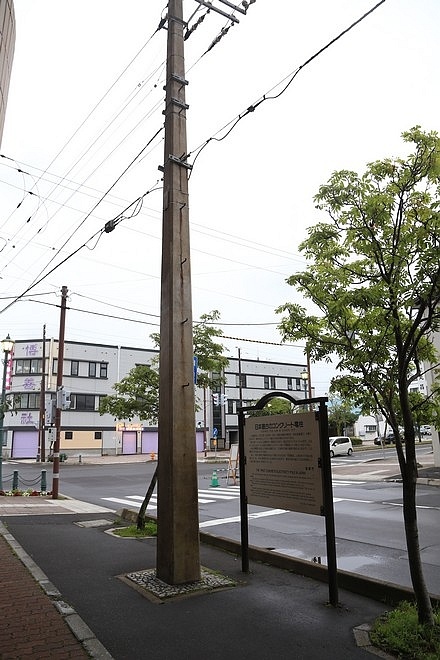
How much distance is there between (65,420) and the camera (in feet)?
172

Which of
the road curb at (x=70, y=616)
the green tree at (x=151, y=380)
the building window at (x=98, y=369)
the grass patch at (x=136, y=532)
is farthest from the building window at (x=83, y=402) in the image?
the road curb at (x=70, y=616)

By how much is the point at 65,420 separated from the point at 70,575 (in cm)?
4802

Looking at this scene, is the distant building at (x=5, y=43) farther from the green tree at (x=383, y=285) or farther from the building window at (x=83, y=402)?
the building window at (x=83, y=402)

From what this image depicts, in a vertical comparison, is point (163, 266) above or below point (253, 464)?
above

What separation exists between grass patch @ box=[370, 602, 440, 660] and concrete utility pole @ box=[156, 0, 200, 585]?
249 centimetres

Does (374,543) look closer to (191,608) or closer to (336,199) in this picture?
(191,608)

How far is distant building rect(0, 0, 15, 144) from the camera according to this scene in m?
7.19

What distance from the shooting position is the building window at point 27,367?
52.9 m

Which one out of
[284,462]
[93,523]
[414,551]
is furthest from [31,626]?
[93,523]

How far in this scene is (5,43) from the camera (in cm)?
754

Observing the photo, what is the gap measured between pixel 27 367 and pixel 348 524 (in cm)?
4755

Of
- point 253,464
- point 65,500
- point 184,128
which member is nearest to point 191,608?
point 253,464

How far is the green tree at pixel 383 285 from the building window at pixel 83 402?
5059 centimetres

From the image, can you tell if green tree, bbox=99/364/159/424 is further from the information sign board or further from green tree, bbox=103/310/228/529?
the information sign board
